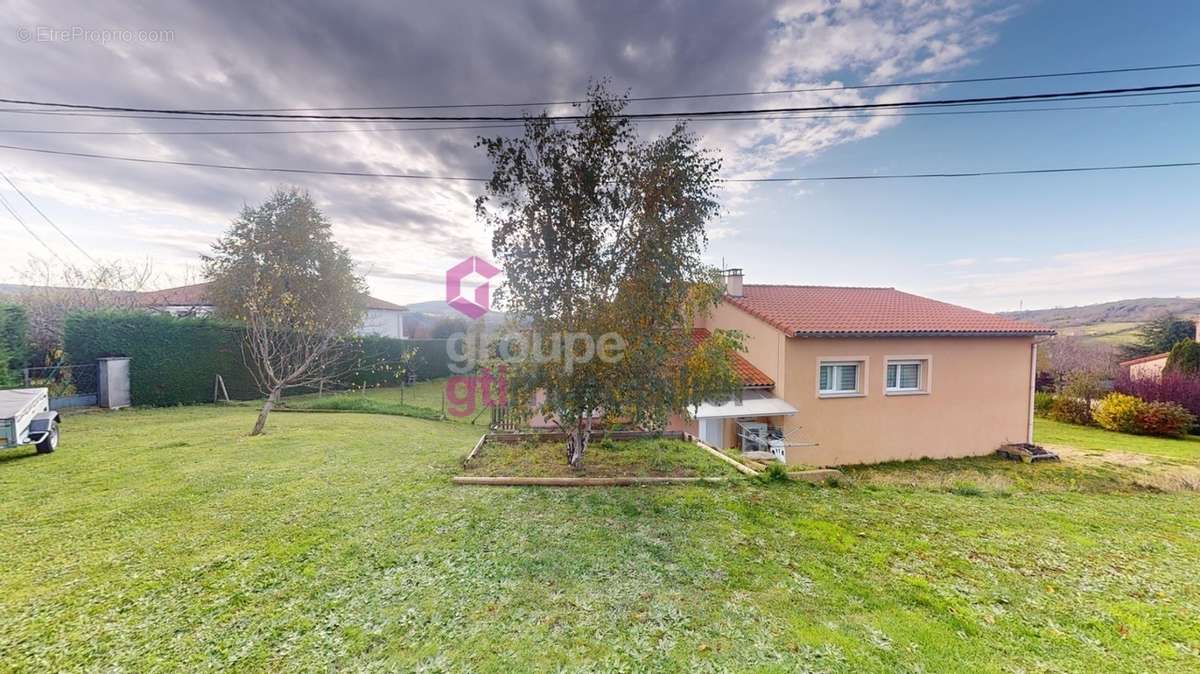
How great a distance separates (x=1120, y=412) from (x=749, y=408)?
71.6 ft

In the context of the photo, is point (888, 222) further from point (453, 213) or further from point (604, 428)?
point (453, 213)

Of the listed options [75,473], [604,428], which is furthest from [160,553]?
[604,428]

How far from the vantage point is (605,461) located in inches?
302

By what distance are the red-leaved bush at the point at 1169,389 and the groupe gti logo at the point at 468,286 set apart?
102 ft

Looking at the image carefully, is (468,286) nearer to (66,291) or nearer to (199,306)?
(199,306)

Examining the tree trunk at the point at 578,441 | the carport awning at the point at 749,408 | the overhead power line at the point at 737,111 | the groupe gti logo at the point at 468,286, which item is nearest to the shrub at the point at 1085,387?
the carport awning at the point at 749,408

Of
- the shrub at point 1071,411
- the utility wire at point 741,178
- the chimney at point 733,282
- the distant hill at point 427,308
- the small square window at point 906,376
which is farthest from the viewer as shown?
the distant hill at point 427,308

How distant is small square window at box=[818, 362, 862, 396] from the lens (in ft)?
41.8

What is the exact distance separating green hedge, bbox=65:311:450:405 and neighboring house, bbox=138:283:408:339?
279 centimetres

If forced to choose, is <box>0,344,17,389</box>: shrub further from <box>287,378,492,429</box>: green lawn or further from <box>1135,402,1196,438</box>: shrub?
<box>1135,402,1196,438</box>: shrub

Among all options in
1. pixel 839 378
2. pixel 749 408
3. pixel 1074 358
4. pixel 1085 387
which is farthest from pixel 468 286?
pixel 1074 358

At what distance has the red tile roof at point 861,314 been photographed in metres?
12.6

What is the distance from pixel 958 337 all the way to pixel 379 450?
17.7 metres

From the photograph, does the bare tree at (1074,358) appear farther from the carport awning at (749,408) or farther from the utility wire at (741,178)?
the carport awning at (749,408)
